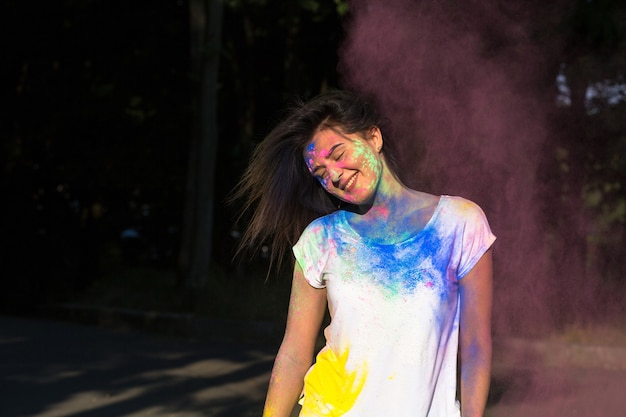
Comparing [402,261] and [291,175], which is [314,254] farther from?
[291,175]

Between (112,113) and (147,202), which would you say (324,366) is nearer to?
(112,113)

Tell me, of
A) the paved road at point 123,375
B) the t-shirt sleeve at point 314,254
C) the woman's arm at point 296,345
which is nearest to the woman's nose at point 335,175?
the t-shirt sleeve at point 314,254

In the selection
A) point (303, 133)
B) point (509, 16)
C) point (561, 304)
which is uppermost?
point (509, 16)

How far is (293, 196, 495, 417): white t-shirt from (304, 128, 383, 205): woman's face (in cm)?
12

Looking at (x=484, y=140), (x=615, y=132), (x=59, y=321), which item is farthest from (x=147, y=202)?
(x=484, y=140)

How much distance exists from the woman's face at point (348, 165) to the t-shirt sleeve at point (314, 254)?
11 centimetres

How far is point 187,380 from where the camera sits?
31.4 ft

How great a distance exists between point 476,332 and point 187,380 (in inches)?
279

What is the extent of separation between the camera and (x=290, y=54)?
20.2 m

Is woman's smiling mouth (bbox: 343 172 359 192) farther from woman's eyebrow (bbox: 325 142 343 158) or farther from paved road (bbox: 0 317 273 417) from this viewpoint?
paved road (bbox: 0 317 273 417)

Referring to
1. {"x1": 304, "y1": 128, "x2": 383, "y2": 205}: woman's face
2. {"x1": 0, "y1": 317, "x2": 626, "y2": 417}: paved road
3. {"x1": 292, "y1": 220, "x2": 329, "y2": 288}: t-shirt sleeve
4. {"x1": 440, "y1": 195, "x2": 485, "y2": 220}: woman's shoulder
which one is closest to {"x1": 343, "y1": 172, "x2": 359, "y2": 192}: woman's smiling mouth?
{"x1": 304, "y1": 128, "x2": 383, "y2": 205}: woman's face

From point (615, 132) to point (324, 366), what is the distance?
8.49m

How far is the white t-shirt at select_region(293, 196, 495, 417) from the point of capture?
2.66m

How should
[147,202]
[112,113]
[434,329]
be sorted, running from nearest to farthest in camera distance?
[434,329], [112,113], [147,202]
